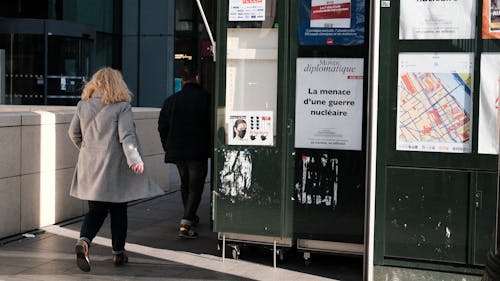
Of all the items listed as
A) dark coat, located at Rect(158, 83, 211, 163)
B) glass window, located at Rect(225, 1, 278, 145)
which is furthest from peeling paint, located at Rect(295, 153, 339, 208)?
dark coat, located at Rect(158, 83, 211, 163)

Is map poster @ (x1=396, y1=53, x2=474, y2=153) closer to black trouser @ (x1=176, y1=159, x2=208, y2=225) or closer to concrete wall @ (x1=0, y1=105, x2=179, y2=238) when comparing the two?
black trouser @ (x1=176, y1=159, x2=208, y2=225)

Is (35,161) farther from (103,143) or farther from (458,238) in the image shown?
(458,238)

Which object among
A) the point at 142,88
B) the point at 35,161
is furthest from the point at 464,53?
the point at 142,88

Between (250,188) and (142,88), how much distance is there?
60.5ft

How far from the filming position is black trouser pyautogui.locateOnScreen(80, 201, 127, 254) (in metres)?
6.14

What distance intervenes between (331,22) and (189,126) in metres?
2.26

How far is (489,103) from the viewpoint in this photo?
5.49 metres

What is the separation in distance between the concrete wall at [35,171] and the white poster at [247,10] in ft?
8.64

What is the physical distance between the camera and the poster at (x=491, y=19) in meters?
5.43

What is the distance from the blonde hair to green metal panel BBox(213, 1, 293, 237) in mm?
844

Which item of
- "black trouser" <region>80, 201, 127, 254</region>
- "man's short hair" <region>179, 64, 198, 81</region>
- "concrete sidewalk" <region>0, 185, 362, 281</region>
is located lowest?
"concrete sidewalk" <region>0, 185, 362, 281</region>

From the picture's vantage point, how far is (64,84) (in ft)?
69.6

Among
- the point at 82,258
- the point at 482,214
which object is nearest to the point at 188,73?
the point at 82,258

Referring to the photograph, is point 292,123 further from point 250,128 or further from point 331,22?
point 331,22
